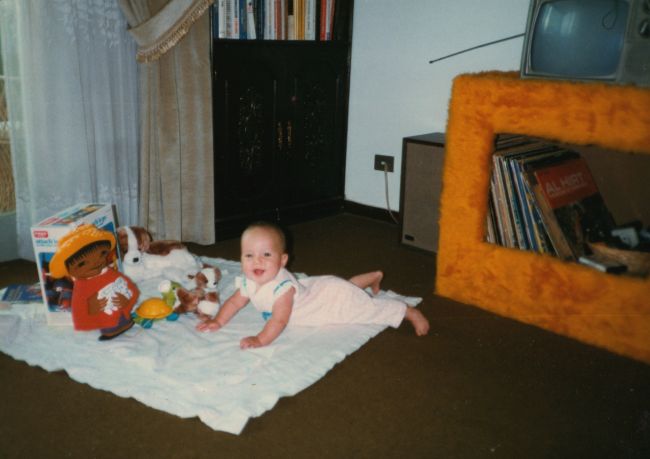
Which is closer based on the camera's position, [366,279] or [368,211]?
[366,279]

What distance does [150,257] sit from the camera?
73.1 inches

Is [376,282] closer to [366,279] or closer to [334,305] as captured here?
[366,279]

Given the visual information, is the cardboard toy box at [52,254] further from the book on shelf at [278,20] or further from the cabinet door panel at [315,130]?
the cabinet door panel at [315,130]

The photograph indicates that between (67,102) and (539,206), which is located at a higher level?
(67,102)

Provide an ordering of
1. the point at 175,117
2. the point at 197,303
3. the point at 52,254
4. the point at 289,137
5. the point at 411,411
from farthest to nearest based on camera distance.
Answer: the point at 289,137
the point at 175,117
the point at 197,303
the point at 52,254
the point at 411,411

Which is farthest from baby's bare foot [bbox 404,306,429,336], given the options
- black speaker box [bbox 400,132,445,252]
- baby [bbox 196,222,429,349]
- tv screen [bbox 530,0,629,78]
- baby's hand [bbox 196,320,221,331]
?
tv screen [bbox 530,0,629,78]

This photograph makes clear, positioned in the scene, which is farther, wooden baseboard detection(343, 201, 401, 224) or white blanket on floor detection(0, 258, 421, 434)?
wooden baseboard detection(343, 201, 401, 224)

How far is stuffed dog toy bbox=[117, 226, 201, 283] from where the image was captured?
1819mm

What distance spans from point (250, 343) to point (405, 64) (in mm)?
1557

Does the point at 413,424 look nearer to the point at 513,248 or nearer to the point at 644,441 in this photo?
the point at 644,441

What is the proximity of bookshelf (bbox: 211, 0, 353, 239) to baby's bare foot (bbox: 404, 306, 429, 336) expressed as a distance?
3.23ft

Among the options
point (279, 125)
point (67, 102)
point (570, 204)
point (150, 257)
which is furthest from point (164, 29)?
point (570, 204)

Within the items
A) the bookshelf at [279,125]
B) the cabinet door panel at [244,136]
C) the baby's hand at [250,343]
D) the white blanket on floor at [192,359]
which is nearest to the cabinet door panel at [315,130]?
the bookshelf at [279,125]

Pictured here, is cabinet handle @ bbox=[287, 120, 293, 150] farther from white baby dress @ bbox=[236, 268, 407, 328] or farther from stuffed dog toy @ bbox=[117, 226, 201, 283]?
white baby dress @ bbox=[236, 268, 407, 328]
